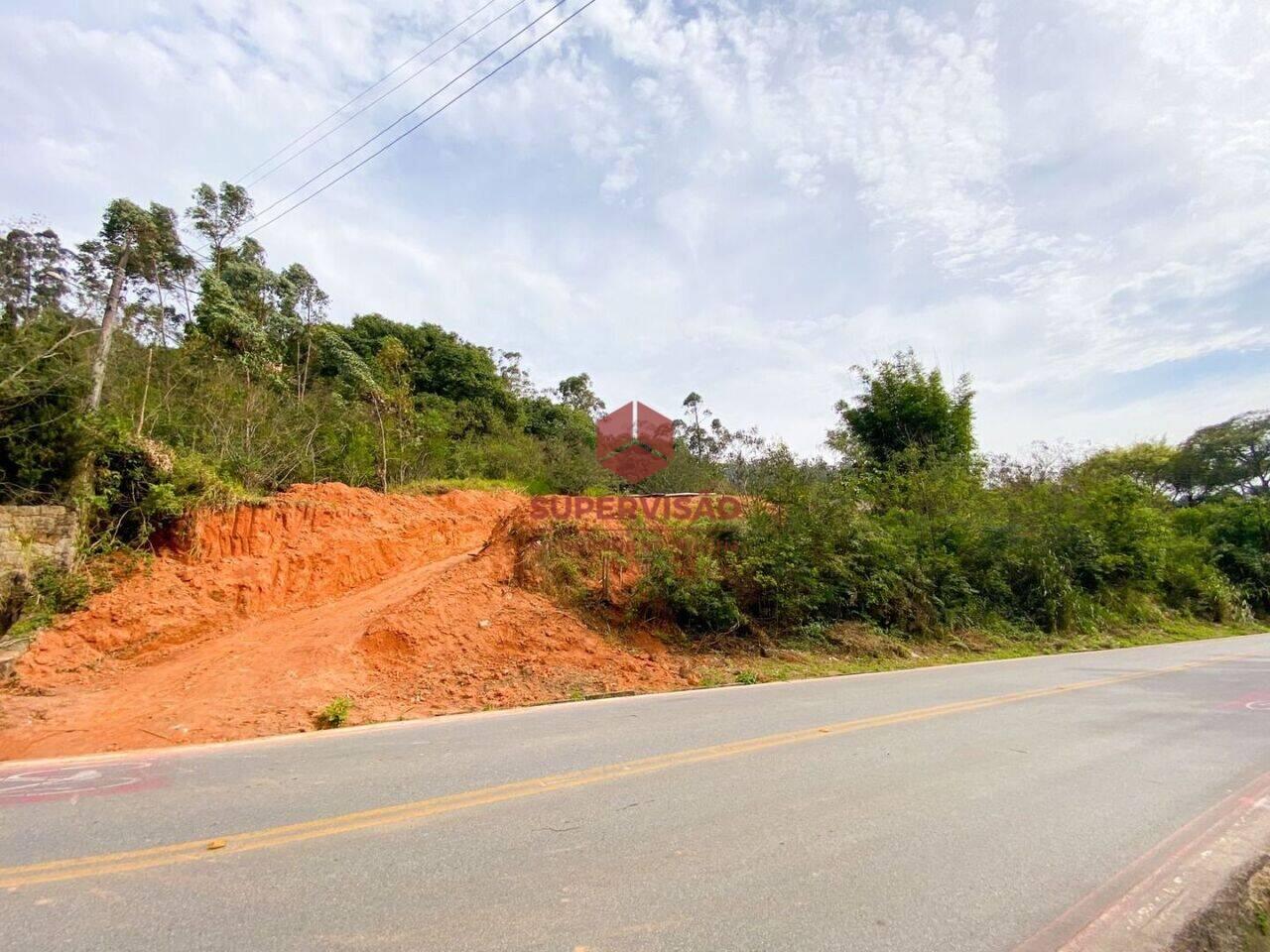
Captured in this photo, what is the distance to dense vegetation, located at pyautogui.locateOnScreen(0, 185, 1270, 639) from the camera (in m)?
11.7

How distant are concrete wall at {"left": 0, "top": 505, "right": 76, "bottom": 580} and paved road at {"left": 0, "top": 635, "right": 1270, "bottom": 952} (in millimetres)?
6674

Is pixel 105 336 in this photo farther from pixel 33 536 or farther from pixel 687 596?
pixel 687 596

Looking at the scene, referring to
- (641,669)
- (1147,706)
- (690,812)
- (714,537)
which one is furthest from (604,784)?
(714,537)

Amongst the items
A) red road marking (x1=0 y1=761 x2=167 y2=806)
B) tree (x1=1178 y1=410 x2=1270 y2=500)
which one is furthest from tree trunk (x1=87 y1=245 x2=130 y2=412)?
tree (x1=1178 y1=410 x2=1270 y2=500)

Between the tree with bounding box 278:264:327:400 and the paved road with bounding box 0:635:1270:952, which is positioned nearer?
the paved road with bounding box 0:635:1270:952

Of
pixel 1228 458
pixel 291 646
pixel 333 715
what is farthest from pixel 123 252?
pixel 1228 458

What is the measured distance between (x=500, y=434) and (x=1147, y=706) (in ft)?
95.2

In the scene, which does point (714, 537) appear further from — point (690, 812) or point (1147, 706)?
point (690, 812)

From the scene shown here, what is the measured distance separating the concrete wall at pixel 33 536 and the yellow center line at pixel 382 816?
9.31 meters

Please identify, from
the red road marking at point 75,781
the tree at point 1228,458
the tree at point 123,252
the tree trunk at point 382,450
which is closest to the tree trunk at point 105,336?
the tree at point 123,252

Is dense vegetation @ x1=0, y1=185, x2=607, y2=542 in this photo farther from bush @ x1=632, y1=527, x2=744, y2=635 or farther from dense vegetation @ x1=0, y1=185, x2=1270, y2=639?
bush @ x1=632, y1=527, x2=744, y2=635

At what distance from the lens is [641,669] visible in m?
9.98

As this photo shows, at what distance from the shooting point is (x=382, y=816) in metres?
3.84

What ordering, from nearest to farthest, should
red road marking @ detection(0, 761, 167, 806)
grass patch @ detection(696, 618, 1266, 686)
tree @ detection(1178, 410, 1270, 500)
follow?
red road marking @ detection(0, 761, 167, 806) < grass patch @ detection(696, 618, 1266, 686) < tree @ detection(1178, 410, 1270, 500)
